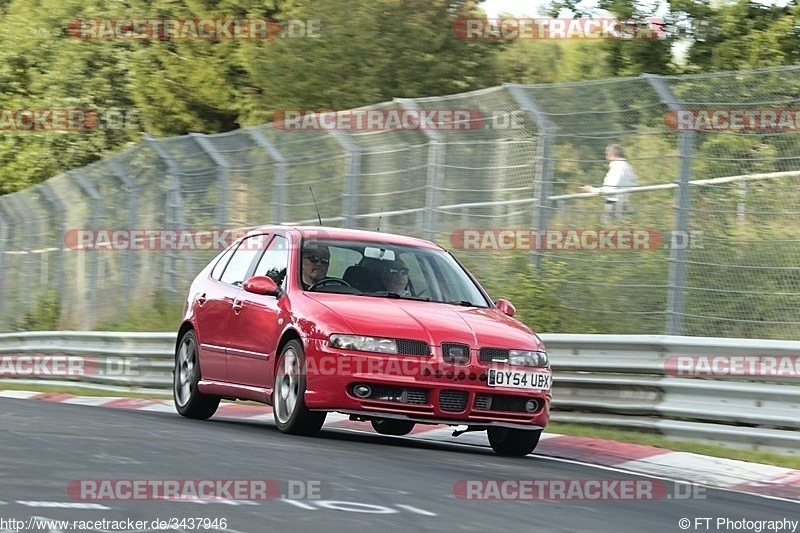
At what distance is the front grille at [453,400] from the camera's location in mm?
10625

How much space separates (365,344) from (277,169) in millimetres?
8680

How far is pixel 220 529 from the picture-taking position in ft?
21.0

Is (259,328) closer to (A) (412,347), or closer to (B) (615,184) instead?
(A) (412,347)

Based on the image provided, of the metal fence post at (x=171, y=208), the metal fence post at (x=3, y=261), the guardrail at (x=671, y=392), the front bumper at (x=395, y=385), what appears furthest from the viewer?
the metal fence post at (x=3, y=261)

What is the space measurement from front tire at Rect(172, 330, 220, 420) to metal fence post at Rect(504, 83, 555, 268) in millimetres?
3349

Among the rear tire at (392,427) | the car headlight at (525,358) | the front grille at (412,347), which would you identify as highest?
the front grille at (412,347)

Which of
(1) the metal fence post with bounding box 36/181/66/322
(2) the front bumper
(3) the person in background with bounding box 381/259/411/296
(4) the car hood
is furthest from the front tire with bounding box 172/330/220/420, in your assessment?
(1) the metal fence post with bounding box 36/181/66/322

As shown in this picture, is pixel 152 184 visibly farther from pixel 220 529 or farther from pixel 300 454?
pixel 220 529

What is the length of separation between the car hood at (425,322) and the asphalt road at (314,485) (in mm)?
738

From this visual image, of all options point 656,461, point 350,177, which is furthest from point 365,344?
point 350,177

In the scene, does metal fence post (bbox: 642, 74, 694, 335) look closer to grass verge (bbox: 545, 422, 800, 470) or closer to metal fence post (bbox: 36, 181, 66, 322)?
grass verge (bbox: 545, 422, 800, 470)

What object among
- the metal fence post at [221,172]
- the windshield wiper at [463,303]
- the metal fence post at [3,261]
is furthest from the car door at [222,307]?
the metal fence post at [3,261]

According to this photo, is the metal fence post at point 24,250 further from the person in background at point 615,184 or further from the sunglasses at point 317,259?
the sunglasses at point 317,259

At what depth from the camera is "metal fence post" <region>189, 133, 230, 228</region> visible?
20.1 metres
